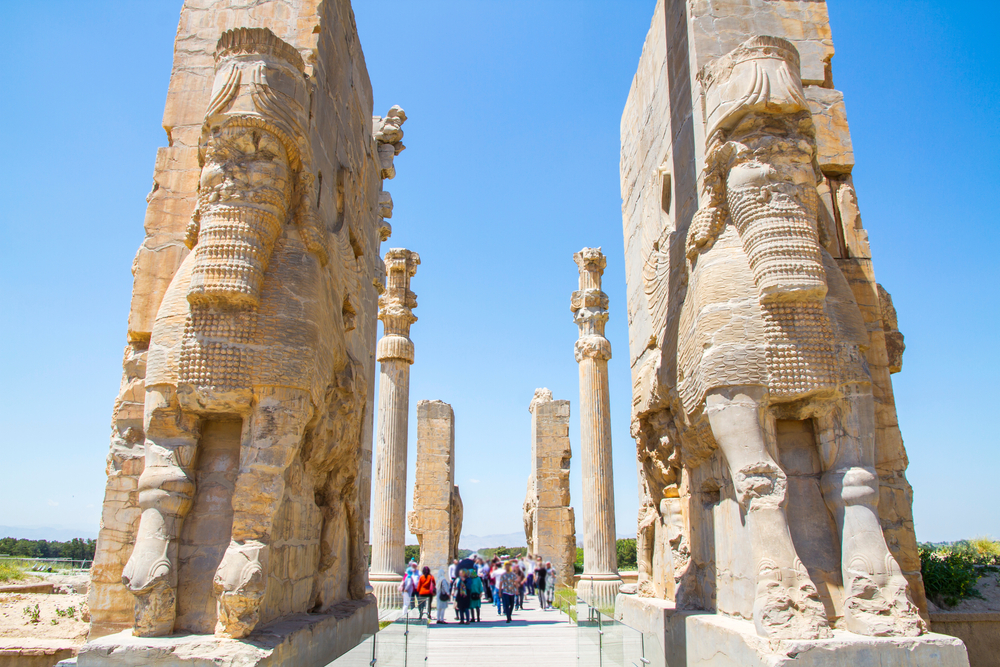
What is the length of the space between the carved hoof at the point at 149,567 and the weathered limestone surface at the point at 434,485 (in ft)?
37.0

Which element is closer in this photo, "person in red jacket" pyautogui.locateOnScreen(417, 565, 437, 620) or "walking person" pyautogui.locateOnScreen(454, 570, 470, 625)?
"person in red jacket" pyautogui.locateOnScreen(417, 565, 437, 620)

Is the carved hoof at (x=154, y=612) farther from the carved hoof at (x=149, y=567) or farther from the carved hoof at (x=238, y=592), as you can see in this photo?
the carved hoof at (x=238, y=592)

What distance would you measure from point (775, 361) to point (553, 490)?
1215cm

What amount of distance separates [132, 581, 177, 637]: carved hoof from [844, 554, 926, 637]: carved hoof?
3378 millimetres

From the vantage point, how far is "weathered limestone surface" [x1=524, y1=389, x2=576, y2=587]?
15.3 metres

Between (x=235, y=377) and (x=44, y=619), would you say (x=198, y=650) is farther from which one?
→ (x=44, y=619)

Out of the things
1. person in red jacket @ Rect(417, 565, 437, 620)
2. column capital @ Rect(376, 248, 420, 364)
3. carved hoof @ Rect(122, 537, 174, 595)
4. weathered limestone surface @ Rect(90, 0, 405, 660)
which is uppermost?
column capital @ Rect(376, 248, 420, 364)

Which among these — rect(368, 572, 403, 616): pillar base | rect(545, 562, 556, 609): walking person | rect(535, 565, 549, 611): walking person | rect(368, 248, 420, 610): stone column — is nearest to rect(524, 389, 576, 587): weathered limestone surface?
rect(545, 562, 556, 609): walking person

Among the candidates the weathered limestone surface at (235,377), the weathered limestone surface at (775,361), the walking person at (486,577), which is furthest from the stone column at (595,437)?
the weathered limestone surface at (235,377)

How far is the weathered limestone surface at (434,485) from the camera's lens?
14.7m

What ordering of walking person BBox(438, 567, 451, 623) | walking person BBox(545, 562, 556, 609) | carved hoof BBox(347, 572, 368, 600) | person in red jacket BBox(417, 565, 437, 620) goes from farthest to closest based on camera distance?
walking person BBox(545, 562, 556, 609), walking person BBox(438, 567, 451, 623), person in red jacket BBox(417, 565, 437, 620), carved hoof BBox(347, 572, 368, 600)

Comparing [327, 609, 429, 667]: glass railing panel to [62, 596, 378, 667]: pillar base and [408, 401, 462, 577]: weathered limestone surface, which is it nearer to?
[62, 596, 378, 667]: pillar base

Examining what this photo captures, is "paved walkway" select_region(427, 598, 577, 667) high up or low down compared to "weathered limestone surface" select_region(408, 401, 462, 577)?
down

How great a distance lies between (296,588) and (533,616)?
27.6 feet
